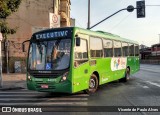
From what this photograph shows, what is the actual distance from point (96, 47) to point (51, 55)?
303cm

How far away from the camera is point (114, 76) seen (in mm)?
17984

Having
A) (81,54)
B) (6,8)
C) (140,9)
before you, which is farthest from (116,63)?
(140,9)

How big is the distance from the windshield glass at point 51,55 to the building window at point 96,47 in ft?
6.40

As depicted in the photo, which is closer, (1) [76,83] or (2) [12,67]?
(1) [76,83]

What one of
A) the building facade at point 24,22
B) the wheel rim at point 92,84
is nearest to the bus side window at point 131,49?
the wheel rim at point 92,84

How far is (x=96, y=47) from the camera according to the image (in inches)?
605

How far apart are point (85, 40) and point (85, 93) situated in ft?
7.65

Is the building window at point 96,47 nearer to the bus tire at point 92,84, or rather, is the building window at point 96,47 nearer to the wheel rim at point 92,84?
the bus tire at point 92,84

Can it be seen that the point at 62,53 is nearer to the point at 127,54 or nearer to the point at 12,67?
the point at 127,54

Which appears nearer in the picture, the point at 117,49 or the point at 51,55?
the point at 51,55

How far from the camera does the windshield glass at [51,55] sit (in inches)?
506

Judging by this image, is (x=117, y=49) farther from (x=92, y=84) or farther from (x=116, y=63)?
(x=92, y=84)

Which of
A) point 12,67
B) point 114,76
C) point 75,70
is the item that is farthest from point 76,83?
point 12,67

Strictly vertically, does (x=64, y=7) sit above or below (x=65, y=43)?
above
